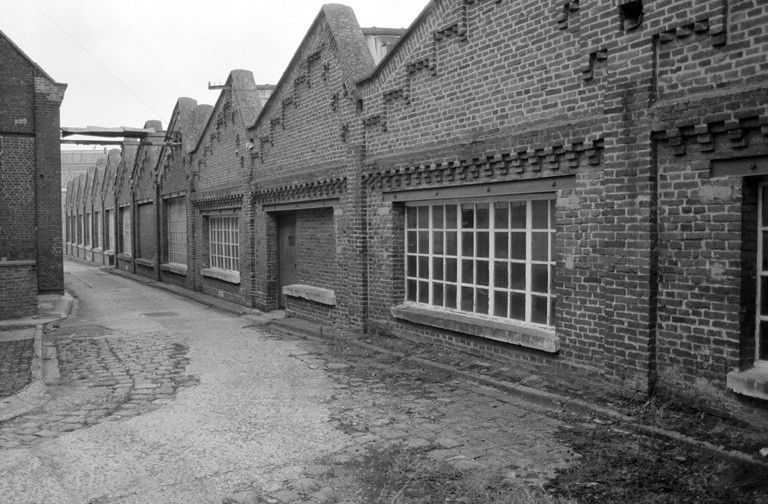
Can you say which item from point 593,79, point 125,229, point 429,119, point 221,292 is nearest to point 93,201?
point 125,229

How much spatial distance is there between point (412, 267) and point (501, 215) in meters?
2.40

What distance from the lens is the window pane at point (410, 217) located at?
10898 mm

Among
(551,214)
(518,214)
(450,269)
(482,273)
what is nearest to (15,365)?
(450,269)

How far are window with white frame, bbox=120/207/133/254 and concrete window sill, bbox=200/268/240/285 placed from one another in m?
13.2

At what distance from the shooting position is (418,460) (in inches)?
236

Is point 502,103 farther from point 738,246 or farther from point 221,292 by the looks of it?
point 221,292

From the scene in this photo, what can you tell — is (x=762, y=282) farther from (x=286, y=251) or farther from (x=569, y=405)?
(x=286, y=251)

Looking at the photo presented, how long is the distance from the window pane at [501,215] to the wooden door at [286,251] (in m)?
7.22

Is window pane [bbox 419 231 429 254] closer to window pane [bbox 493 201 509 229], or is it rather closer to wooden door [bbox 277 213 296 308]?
window pane [bbox 493 201 509 229]

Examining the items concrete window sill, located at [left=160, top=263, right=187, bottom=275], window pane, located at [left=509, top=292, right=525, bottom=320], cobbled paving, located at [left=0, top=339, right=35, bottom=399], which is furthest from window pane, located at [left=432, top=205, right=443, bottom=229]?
concrete window sill, located at [left=160, top=263, right=187, bottom=275]

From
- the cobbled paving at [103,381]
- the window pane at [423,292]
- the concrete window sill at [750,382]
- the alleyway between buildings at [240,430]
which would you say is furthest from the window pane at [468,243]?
the cobbled paving at [103,381]

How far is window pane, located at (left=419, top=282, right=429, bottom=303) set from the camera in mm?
10712

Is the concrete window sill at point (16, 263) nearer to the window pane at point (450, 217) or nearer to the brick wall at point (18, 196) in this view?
the brick wall at point (18, 196)

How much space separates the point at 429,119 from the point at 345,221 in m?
3.02
